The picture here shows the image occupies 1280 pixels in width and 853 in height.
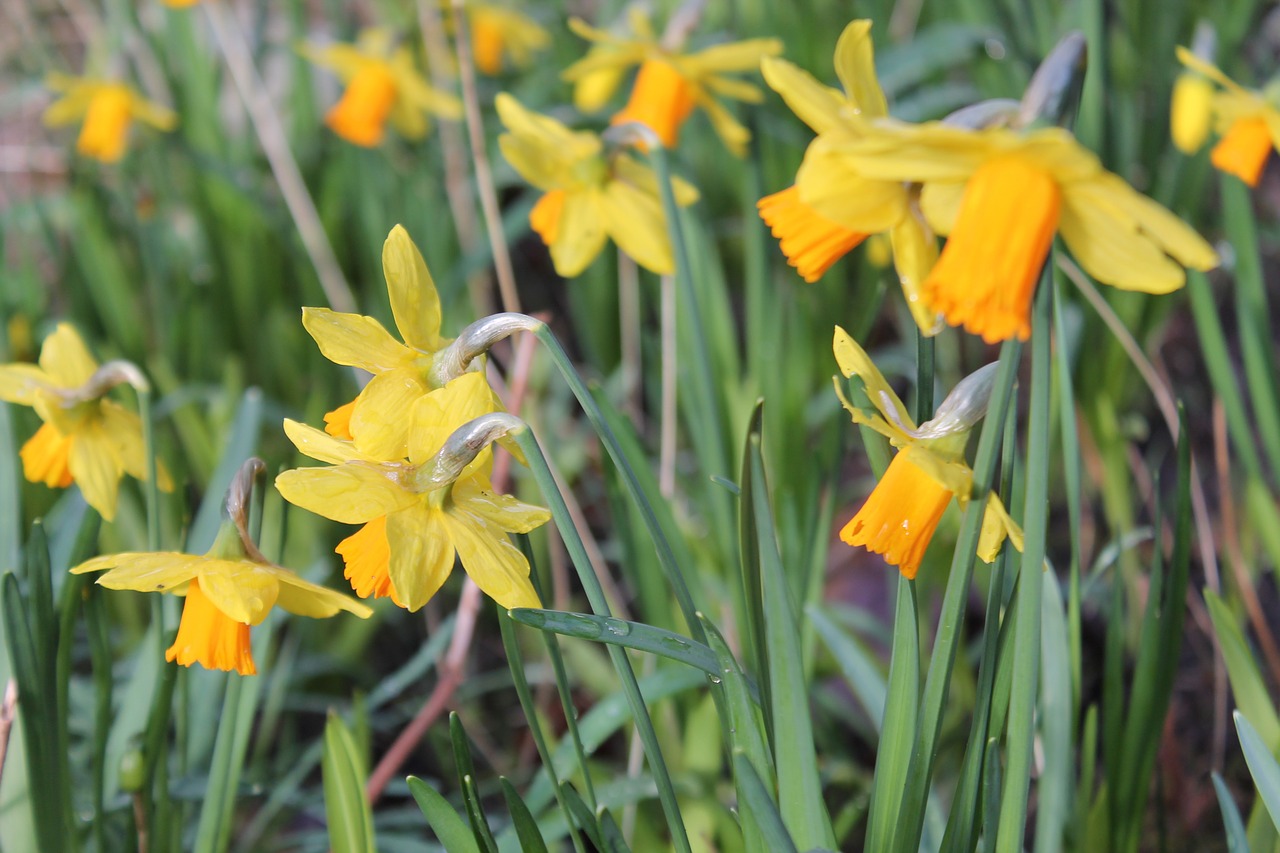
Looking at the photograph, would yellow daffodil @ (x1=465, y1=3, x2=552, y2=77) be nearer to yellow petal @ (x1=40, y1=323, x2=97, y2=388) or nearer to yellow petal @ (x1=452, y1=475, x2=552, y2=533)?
yellow petal @ (x1=40, y1=323, x2=97, y2=388)

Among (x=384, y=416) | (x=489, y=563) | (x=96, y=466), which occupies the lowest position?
(x=96, y=466)

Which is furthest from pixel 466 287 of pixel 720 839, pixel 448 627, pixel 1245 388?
pixel 1245 388

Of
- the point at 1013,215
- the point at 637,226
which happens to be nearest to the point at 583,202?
the point at 637,226

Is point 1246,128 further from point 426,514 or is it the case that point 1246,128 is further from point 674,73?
point 426,514

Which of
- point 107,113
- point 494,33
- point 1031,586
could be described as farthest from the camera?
point 494,33

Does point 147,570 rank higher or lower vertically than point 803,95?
lower

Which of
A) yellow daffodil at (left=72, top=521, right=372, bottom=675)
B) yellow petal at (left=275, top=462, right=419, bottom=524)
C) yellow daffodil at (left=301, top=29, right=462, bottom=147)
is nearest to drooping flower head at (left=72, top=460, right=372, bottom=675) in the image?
yellow daffodil at (left=72, top=521, right=372, bottom=675)

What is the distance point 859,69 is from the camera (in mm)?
751

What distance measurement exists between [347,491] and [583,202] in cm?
67

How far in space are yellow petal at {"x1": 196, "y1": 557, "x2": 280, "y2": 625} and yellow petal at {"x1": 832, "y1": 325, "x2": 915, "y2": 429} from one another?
53cm

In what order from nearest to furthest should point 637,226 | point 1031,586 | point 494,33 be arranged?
point 1031,586 < point 637,226 < point 494,33

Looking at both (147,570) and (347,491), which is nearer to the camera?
(347,491)

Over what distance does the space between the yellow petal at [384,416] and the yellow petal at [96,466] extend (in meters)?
0.50

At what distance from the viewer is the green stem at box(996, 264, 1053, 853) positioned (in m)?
0.68
